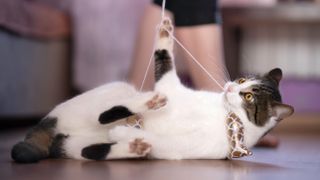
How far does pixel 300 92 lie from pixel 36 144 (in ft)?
8.06

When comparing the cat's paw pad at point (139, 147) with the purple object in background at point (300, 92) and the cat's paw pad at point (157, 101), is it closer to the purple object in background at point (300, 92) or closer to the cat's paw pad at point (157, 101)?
the cat's paw pad at point (157, 101)

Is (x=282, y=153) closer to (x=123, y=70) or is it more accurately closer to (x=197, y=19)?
(x=197, y=19)

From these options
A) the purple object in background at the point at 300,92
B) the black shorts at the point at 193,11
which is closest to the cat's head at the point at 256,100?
the black shorts at the point at 193,11

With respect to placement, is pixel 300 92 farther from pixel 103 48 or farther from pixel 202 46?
pixel 202 46

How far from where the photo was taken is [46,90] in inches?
116

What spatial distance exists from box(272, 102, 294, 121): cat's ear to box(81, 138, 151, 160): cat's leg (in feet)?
1.03

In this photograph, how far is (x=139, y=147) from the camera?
4.07 ft

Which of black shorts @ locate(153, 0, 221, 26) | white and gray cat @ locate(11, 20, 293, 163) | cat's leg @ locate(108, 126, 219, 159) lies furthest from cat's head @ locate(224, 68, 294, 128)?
black shorts @ locate(153, 0, 221, 26)

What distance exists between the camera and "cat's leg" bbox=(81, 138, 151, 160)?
4.07ft

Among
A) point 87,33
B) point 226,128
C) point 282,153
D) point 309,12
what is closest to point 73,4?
point 87,33

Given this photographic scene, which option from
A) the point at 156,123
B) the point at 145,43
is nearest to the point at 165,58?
the point at 156,123

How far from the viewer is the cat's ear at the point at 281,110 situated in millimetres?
1277

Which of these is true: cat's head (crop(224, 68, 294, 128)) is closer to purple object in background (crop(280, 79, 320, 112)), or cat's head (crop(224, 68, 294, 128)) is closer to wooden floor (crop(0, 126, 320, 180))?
wooden floor (crop(0, 126, 320, 180))

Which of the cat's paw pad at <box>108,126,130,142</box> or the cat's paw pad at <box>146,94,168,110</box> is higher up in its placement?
the cat's paw pad at <box>146,94,168,110</box>
